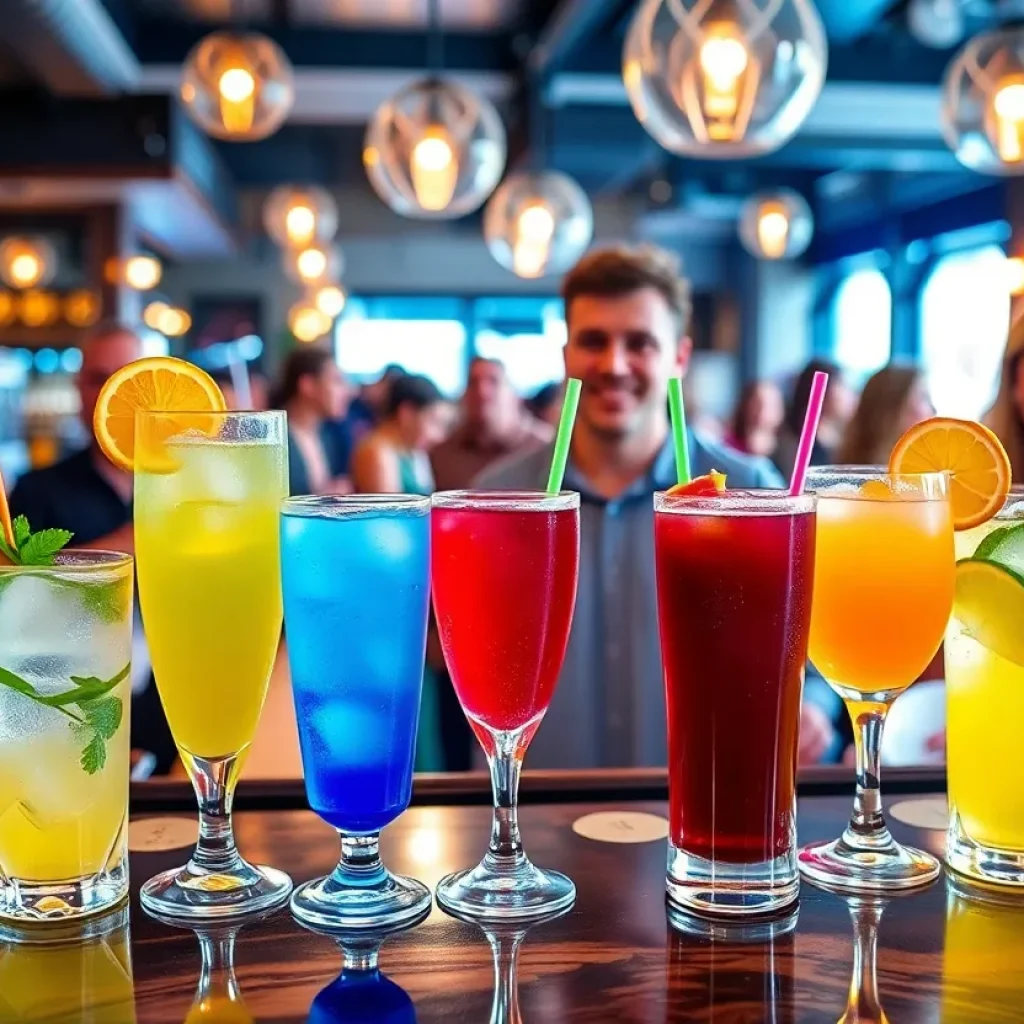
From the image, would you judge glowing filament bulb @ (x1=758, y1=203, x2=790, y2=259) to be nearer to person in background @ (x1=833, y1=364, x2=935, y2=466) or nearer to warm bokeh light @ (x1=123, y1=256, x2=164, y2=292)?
person in background @ (x1=833, y1=364, x2=935, y2=466)

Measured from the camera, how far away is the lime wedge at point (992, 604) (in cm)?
94

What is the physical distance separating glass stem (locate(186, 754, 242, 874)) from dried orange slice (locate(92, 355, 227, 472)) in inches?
9.0

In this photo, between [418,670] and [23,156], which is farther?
[23,156]

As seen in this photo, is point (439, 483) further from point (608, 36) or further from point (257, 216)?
point (257, 216)

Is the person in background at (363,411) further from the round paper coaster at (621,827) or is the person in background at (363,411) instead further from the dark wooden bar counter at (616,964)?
the dark wooden bar counter at (616,964)

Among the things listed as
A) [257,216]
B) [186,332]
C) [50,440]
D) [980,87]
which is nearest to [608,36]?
[980,87]

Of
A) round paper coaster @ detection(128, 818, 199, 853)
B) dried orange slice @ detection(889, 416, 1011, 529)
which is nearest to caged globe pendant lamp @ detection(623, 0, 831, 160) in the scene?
dried orange slice @ detection(889, 416, 1011, 529)

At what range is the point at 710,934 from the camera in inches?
33.3

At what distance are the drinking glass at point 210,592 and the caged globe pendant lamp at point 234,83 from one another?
9.68 ft

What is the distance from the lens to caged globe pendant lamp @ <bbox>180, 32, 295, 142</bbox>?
11.7 feet

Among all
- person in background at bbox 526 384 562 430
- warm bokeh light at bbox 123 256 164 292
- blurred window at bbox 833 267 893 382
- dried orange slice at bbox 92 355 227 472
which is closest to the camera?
dried orange slice at bbox 92 355 227 472

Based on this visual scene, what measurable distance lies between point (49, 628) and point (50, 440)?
9818 millimetres

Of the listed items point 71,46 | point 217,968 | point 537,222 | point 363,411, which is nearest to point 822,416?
point 537,222

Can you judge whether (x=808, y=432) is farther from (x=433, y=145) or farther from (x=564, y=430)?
(x=433, y=145)
